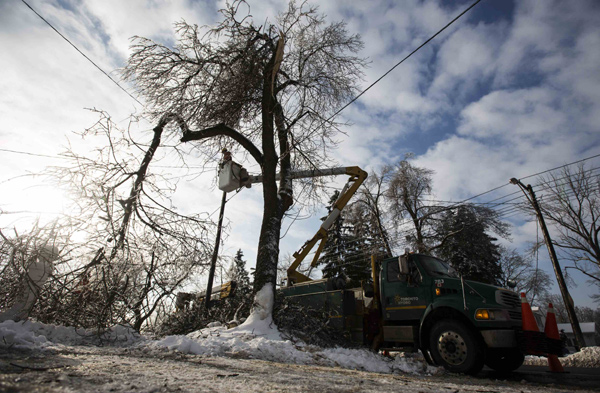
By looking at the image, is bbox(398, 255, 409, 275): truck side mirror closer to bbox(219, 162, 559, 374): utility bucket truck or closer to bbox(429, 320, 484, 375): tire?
bbox(219, 162, 559, 374): utility bucket truck

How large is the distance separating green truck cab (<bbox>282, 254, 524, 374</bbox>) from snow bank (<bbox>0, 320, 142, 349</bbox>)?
445 cm

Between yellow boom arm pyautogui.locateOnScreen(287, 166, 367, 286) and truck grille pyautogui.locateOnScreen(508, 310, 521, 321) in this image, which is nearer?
truck grille pyautogui.locateOnScreen(508, 310, 521, 321)

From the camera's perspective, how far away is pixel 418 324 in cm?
699

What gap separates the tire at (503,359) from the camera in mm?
5949

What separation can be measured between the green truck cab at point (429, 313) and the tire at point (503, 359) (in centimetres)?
2

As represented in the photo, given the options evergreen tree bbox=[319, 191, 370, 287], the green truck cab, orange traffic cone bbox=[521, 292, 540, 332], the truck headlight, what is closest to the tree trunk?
the green truck cab

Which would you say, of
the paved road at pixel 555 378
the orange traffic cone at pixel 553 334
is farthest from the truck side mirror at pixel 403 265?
the orange traffic cone at pixel 553 334

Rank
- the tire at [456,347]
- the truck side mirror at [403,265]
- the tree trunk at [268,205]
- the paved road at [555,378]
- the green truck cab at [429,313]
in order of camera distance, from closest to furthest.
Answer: the paved road at [555,378] < the tire at [456,347] < the green truck cab at [429,313] < the truck side mirror at [403,265] < the tree trunk at [268,205]

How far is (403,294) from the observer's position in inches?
285

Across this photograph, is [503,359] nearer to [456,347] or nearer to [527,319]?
[527,319]

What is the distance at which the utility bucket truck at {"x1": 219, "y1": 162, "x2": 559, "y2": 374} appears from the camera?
18.6 feet

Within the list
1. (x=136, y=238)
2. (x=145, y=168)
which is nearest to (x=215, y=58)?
(x=145, y=168)

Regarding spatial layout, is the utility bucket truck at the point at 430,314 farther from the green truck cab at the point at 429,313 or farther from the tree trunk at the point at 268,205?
the tree trunk at the point at 268,205

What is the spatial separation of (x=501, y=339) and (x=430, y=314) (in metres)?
1.32
